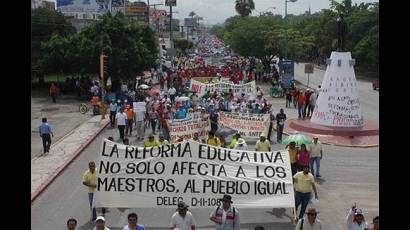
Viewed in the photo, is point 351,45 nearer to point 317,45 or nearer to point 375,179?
point 317,45

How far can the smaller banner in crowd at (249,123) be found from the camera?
21156 millimetres

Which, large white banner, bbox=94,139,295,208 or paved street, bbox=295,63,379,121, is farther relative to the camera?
paved street, bbox=295,63,379,121

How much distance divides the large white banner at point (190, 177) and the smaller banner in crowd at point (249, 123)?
29.8ft

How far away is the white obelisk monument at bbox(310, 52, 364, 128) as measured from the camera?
23.2 metres

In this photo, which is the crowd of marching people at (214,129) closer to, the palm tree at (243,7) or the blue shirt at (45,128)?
the blue shirt at (45,128)

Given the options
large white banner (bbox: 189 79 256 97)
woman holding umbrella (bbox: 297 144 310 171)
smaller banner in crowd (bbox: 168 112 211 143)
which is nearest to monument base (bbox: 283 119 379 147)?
smaller banner in crowd (bbox: 168 112 211 143)

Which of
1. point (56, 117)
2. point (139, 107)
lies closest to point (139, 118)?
point (139, 107)

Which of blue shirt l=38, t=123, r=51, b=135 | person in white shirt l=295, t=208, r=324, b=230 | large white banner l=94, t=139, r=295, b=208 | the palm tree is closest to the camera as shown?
person in white shirt l=295, t=208, r=324, b=230

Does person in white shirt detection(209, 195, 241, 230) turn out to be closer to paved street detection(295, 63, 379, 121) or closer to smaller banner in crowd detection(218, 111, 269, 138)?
smaller banner in crowd detection(218, 111, 269, 138)

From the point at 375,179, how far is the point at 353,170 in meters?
1.23

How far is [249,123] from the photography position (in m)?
21.3

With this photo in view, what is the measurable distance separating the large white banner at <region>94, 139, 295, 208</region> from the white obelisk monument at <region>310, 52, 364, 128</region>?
38.5 feet

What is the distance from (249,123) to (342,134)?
3795mm
